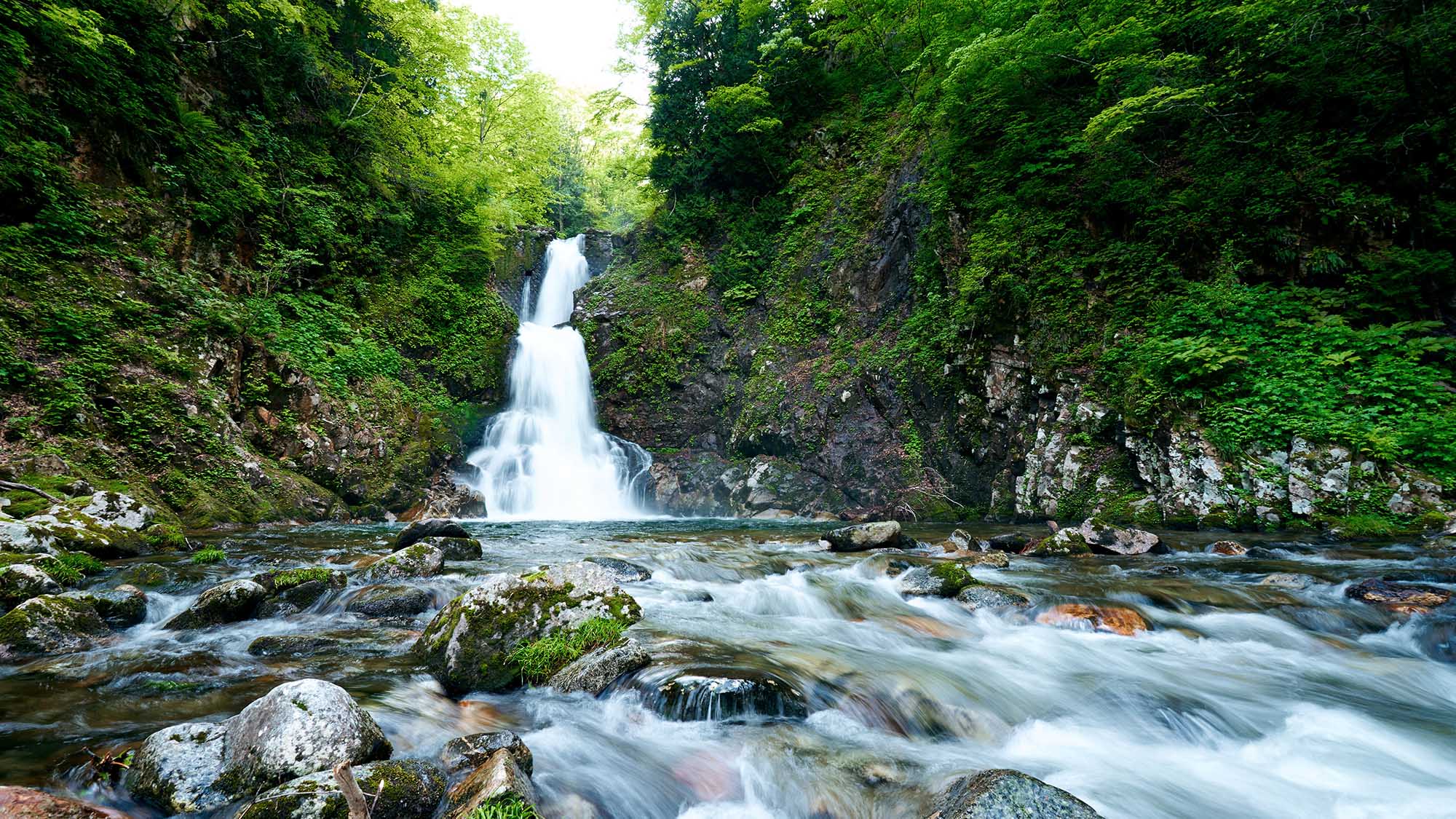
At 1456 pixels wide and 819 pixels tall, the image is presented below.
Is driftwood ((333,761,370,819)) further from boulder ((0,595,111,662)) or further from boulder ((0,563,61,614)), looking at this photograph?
boulder ((0,563,61,614))

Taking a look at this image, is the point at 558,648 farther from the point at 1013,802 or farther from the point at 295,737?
the point at 1013,802

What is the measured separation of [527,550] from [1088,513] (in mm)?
10203

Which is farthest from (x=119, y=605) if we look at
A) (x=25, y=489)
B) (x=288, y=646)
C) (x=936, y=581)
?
(x=936, y=581)

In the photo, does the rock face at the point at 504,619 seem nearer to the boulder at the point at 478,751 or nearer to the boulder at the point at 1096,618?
the boulder at the point at 478,751

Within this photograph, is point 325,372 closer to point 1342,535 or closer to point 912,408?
point 912,408

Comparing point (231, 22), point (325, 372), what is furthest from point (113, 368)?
point (231, 22)

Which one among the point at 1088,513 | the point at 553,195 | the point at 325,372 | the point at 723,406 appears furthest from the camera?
the point at 553,195

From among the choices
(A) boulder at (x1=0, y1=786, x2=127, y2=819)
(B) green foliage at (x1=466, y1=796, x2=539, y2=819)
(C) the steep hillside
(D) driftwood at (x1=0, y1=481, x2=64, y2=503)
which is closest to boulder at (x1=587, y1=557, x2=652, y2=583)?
(B) green foliage at (x1=466, y1=796, x2=539, y2=819)

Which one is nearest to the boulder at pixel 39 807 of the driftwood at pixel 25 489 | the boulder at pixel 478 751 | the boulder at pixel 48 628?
the boulder at pixel 478 751

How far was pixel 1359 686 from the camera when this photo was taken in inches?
178

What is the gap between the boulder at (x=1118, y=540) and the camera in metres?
8.38

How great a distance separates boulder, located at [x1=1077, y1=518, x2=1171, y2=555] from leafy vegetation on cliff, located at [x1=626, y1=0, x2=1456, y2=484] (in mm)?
2155

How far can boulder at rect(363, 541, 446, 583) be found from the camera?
655cm

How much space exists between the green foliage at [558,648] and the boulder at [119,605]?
12.9 feet
